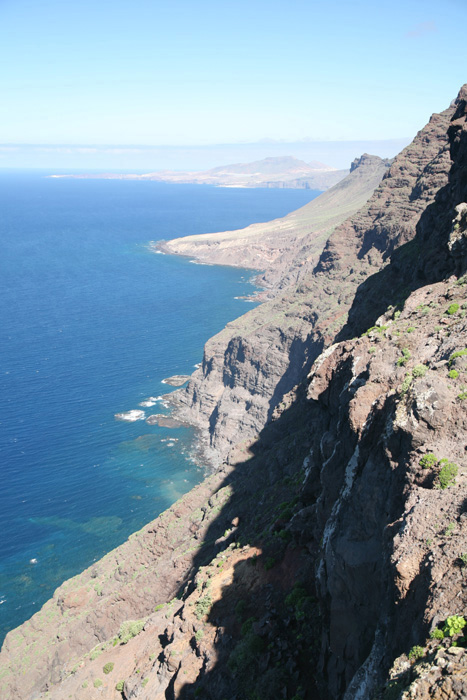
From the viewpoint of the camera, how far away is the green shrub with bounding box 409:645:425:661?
42.3 ft

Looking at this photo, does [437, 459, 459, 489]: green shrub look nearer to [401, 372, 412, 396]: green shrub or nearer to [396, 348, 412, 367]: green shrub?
[401, 372, 412, 396]: green shrub

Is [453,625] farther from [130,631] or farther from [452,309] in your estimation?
[130,631]

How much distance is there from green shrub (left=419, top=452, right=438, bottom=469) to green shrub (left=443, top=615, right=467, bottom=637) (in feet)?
17.4

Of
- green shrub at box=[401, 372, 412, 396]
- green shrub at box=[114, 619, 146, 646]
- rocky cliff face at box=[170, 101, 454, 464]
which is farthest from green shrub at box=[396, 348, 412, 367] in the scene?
rocky cliff face at box=[170, 101, 454, 464]

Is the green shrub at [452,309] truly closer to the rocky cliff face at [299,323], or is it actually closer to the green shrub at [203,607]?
the green shrub at [203,607]

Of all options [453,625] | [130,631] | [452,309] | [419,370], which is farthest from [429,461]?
[130,631]

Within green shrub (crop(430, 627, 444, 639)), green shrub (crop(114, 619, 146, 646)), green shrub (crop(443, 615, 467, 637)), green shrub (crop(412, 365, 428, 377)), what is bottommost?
green shrub (crop(114, 619, 146, 646))

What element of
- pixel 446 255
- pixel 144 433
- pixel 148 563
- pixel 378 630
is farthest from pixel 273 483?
pixel 144 433

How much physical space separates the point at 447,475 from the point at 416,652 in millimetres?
5531

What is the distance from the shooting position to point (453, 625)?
12633 mm

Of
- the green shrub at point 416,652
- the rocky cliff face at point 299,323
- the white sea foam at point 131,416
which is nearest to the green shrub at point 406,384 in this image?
the green shrub at point 416,652

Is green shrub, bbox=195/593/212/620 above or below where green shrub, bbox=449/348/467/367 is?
below

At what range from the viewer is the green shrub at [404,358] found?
2398 cm

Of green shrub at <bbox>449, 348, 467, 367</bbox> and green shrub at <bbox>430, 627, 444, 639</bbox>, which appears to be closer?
green shrub at <bbox>430, 627, 444, 639</bbox>
